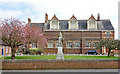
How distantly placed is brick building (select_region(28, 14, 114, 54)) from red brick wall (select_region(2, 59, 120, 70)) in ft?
88.7

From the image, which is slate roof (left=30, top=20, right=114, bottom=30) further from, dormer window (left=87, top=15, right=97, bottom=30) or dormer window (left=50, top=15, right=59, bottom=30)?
dormer window (left=50, top=15, right=59, bottom=30)

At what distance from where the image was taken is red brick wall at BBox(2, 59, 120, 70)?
17609mm

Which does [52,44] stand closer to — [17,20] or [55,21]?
[55,21]

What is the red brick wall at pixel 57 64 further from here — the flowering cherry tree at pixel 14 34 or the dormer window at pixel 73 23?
the dormer window at pixel 73 23

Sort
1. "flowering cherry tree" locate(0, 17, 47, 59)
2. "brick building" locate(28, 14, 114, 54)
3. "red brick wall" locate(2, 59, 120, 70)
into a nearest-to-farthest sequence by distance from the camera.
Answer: "red brick wall" locate(2, 59, 120, 70), "flowering cherry tree" locate(0, 17, 47, 59), "brick building" locate(28, 14, 114, 54)

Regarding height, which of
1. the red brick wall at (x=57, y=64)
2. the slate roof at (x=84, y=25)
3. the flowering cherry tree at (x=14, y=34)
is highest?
the slate roof at (x=84, y=25)

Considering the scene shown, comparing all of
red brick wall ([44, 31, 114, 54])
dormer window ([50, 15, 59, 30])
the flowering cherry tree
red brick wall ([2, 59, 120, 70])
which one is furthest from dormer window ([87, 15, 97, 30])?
red brick wall ([2, 59, 120, 70])

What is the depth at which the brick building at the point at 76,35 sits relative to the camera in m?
45.3

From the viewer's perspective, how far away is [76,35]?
150 feet

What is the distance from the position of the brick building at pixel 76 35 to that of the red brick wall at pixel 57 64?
88.7ft

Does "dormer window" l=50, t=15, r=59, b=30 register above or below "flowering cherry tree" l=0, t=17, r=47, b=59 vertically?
above

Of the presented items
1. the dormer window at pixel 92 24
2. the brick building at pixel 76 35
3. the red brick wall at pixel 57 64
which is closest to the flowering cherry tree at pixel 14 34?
the red brick wall at pixel 57 64

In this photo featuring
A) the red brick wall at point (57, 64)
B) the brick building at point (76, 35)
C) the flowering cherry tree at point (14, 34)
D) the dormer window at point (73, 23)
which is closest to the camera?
the red brick wall at point (57, 64)

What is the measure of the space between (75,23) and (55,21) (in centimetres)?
586
